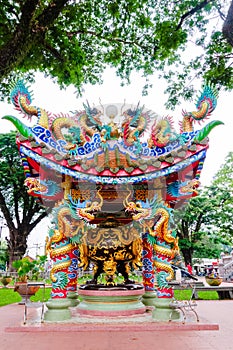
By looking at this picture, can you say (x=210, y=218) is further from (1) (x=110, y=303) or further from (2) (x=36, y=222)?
(1) (x=110, y=303)

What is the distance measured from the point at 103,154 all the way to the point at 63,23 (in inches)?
143

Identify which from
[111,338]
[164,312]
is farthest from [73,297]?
[111,338]

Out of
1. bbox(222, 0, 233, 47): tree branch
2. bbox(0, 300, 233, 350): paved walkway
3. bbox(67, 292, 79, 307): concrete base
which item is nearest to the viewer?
bbox(222, 0, 233, 47): tree branch

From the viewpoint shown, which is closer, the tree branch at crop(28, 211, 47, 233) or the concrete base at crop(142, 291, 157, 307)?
the concrete base at crop(142, 291, 157, 307)

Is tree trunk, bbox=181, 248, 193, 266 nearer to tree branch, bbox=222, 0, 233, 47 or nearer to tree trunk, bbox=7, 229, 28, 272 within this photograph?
tree trunk, bbox=7, 229, 28, 272

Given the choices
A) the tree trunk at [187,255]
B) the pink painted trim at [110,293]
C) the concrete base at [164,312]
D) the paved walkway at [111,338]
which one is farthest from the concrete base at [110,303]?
the tree trunk at [187,255]

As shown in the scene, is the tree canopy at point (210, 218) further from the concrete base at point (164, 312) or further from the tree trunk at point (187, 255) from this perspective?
the concrete base at point (164, 312)

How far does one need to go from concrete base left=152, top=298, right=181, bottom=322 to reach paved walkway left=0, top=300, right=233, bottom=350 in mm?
575

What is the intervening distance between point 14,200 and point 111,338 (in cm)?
2393

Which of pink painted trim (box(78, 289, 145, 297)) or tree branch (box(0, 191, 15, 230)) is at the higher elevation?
tree branch (box(0, 191, 15, 230))

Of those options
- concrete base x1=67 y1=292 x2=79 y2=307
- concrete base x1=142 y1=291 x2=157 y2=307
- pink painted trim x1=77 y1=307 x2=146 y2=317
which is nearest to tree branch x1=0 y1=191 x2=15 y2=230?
concrete base x1=67 y1=292 x2=79 y2=307

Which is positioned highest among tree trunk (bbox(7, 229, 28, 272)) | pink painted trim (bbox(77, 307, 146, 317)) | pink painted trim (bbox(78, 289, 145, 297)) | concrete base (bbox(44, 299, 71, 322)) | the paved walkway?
tree trunk (bbox(7, 229, 28, 272))

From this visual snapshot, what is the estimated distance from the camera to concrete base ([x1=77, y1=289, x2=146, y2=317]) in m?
7.53

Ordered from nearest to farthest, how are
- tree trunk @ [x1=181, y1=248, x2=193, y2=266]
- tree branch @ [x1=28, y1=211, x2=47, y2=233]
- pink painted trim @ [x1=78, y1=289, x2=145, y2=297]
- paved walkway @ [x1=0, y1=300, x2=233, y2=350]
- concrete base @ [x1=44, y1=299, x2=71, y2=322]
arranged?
paved walkway @ [x1=0, y1=300, x2=233, y2=350]
concrete base @ [x1=44, y1=299, x2=71, y2=322]
pink painted trim @ [x1=78, y1=289, x2=145, y2=297]
tree branch @ [x1=28, y1=211, x2=47, y2=233]
tree trunk @ [x1=181, y1=248, x2=193, y2=266]
